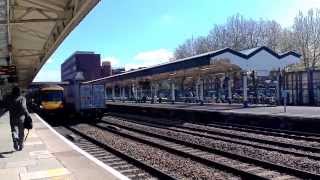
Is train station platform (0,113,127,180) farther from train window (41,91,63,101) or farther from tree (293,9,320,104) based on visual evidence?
tree (293,9,320,104)

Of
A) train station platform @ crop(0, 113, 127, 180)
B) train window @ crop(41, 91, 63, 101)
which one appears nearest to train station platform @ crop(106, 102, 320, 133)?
train window @ crop(41, 91, 63, 101)

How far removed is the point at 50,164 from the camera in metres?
11.4

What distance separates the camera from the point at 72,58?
142m

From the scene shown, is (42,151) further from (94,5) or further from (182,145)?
(182,145)

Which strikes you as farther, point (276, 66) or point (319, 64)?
point (319, 64)

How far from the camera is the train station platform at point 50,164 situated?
9.92m

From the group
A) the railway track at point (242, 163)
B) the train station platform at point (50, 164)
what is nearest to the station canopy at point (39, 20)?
the train station platform at point (50, 164)

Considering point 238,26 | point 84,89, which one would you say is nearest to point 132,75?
point 84,89

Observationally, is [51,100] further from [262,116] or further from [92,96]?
[262,116]

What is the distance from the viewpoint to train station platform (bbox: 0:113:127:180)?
992 centimetres

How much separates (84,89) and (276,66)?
13.9 metres

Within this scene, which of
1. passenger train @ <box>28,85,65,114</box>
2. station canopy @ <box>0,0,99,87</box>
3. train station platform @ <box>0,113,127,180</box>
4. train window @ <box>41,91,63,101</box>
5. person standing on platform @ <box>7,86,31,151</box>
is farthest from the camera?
train window @ <box>41,91,63,101</box>

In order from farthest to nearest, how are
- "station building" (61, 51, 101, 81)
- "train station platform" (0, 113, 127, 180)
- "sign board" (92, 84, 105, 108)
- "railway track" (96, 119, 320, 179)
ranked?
"station building" (61, 51, 101, 81)
"sign board" (92, 84, 105, 108)
"railway track" (96, 119, 320, 179)
"train station platform" (0, 113, 127, 180)

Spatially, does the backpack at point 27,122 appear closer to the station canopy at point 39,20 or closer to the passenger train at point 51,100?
the station canopy at point 39,20
